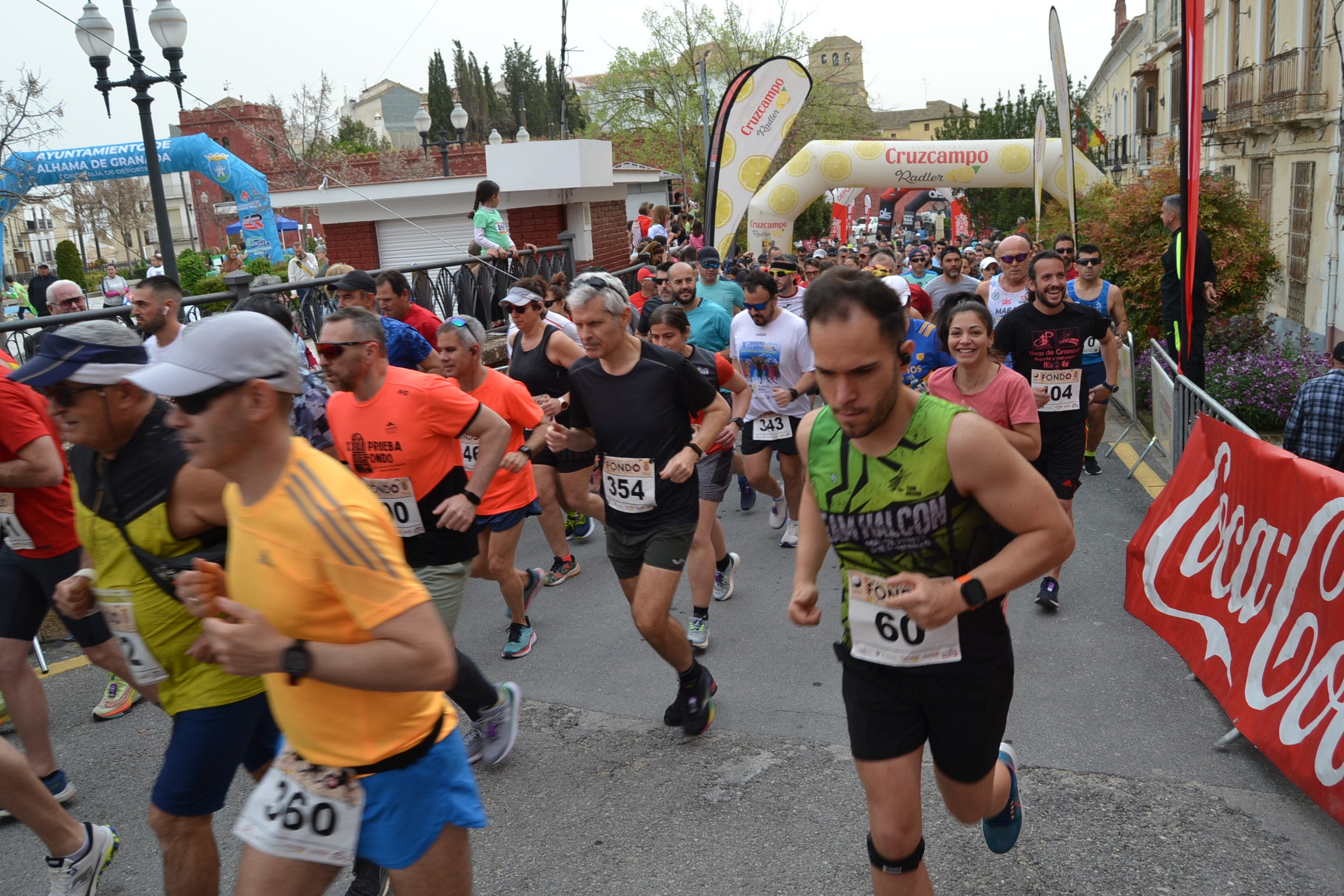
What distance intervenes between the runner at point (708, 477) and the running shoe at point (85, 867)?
9.04ft

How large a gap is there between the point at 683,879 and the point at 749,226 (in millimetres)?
20879

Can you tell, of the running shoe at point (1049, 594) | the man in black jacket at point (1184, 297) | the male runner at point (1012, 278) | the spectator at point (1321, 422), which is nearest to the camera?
the spectator at point (1321, 422)

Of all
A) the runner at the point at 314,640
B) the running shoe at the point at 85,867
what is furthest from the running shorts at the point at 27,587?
the runner at the point at 314,640

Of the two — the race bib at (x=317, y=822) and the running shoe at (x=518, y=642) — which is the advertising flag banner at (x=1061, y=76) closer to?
the running shoe at (x=518, y=642)

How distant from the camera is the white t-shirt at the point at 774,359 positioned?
7055 mm

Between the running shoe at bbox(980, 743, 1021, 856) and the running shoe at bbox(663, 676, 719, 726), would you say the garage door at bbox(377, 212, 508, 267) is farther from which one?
the running shoe at bbox(980, 743, 1021, 856)

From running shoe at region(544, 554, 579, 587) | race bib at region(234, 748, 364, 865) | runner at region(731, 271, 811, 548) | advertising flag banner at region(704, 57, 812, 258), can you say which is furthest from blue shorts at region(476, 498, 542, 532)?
advertising flag banner at region(704, 57, 812, 258)

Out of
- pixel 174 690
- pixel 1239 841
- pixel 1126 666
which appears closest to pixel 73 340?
pixel 174 690

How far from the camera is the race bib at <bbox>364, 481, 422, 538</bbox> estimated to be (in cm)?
415

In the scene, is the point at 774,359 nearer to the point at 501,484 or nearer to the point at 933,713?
the point at 501,484

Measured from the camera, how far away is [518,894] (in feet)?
11.4

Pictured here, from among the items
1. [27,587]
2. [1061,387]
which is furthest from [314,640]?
[1061,387]

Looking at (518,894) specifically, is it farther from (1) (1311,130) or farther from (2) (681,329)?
(1) (1311,130)

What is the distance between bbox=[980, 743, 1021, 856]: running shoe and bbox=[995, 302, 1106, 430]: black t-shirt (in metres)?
3.45
